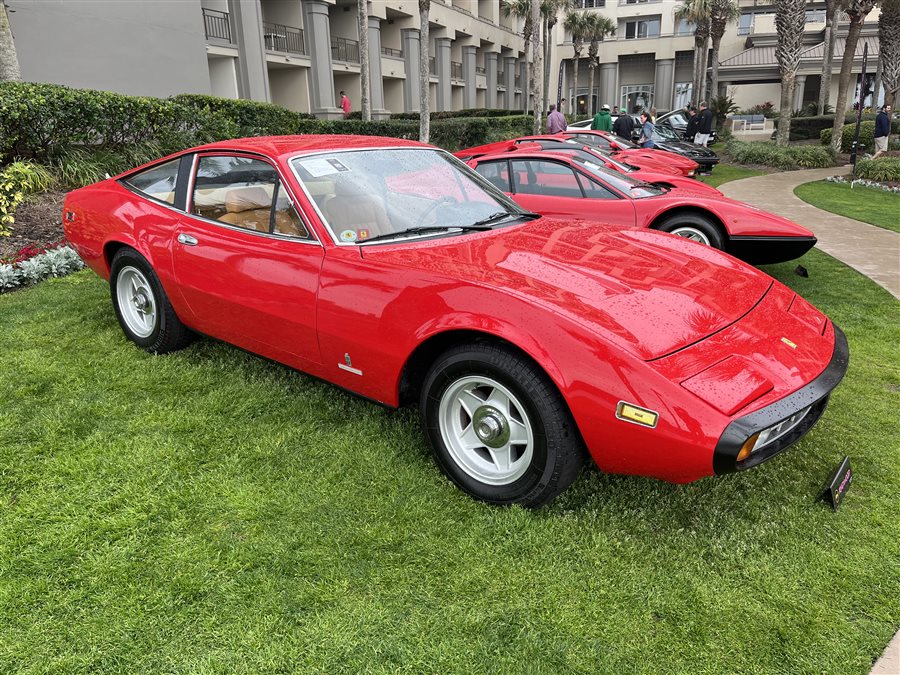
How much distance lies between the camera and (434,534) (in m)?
2.62

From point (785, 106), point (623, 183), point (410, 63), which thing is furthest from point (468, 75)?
point (623, 183)

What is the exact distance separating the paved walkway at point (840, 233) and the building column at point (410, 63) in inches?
812

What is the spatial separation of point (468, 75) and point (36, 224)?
36.1 m

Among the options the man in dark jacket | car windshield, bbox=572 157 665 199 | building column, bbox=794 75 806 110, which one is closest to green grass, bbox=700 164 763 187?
Result: the man in dark jacket

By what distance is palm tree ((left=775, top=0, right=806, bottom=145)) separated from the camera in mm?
19812

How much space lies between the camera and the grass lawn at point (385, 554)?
2096 mm

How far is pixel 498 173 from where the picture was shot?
7047 millimetres

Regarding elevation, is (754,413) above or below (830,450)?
above

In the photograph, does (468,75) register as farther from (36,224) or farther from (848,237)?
(36,224)

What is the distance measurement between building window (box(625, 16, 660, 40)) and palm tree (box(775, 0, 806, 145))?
3322cm

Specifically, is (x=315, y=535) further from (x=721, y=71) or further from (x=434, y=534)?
(x=721, y=71)

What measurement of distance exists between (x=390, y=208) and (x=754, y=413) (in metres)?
2.02

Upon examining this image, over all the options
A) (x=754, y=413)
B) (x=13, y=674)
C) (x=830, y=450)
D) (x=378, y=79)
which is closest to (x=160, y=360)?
(x=13, y=674)

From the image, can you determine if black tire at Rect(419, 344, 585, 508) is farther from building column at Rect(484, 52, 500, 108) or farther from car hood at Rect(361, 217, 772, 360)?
building column at Rect(484, 52, 500, 108)
